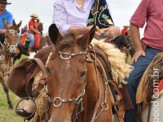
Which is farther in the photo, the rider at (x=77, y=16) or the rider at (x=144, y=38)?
the rider at (x=144, y=38)

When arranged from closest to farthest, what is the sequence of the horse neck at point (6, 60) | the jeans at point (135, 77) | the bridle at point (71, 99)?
the bridle at point (71, 99) → the jeans at point (135, 77) → the horse neck at point (6, 60)

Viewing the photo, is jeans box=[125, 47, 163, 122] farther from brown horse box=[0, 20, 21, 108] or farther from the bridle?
brown horse box=[0, 20, 21, 108]

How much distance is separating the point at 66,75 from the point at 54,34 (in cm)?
49

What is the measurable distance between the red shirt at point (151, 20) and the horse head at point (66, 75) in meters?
1.80

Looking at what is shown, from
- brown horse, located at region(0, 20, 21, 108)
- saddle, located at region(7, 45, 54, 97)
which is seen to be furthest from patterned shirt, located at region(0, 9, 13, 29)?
saddle, located at region(7, 45, 54, 97)

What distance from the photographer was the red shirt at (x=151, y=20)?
5.25 meters

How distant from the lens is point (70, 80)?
3.49 meters

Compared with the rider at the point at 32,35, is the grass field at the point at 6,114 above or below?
above

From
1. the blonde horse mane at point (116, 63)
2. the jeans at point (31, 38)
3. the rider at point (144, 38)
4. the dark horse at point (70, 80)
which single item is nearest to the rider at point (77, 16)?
the blonde horse mane at point (116, 63)

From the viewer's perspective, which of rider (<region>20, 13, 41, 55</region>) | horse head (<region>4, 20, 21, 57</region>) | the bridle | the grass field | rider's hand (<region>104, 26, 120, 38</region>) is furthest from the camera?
rider (<region>20, 13, 41, 55</region>)

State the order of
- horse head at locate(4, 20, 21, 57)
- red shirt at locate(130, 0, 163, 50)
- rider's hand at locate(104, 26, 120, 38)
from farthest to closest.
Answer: horse head at locate(4, 20, 21, 57), red shirt at locate(130, 0, 163, 50), rider's hand at locate(104, 26, 120, 38)

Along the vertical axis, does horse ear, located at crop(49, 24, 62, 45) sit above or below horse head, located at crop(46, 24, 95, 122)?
above

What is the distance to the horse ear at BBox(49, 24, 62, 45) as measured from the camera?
370cm

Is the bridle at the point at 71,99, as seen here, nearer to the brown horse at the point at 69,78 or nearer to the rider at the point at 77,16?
the brown horse at the point at 69,78
